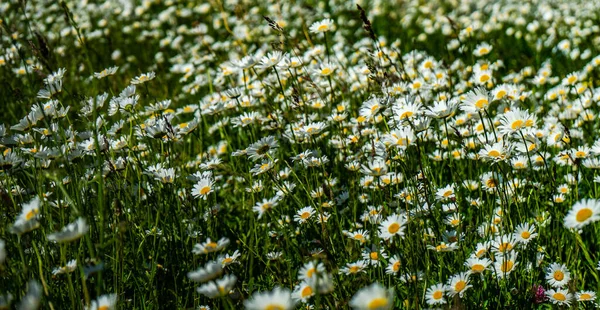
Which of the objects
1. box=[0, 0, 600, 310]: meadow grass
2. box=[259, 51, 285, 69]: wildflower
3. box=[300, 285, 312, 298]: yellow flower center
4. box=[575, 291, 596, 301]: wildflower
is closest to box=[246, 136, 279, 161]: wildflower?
box=[0, 0, 600, 310]: meadow grass

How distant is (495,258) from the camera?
165 centimetres

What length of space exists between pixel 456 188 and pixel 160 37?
16.2 feet

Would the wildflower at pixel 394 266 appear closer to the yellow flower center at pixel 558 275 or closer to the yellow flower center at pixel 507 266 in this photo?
the yellow flower center at pixel 507 266

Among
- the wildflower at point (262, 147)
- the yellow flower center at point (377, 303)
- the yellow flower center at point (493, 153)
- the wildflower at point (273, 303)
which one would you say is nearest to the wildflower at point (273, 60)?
the wildflower at point (262, 147)

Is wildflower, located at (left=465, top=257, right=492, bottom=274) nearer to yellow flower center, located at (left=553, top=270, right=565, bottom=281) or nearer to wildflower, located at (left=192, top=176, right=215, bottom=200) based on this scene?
yellow flower center, located at (left=553, top=270, right=565, bottom=281)

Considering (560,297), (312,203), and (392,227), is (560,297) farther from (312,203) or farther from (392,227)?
(312,203)

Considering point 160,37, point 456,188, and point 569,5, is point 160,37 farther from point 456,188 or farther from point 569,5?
point 456,188

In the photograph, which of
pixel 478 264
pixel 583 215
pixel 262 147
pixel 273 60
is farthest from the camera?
pixel 273 60

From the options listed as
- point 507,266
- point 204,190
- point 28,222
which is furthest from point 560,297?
point 28,222

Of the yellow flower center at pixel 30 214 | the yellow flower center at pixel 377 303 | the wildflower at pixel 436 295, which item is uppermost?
the yellow flower center at pixel 30 214

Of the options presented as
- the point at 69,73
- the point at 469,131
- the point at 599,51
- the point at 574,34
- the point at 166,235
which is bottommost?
the point at 166,235

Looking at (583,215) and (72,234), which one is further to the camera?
(583,215)

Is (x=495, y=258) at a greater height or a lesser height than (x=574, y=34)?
lesser

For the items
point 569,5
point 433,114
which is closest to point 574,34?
point 569,5
